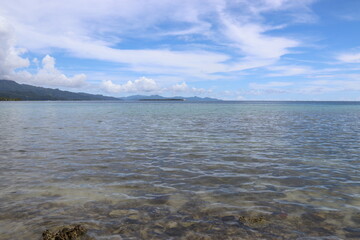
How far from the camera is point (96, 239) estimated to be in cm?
761

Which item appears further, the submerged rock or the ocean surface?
the ocean surface

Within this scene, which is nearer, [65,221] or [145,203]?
[65,221]

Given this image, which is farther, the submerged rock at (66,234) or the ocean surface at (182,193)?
the ocean surface at (182,193)

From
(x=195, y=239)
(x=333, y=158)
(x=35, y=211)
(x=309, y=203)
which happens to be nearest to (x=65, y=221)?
(x=35, y=211)

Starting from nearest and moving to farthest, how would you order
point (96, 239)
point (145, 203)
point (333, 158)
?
point (96, 239) < point (145, 203) < point (333, 158)

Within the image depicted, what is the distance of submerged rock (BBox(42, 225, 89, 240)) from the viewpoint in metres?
7.51

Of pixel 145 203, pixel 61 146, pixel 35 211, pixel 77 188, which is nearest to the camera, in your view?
pixel 35 211

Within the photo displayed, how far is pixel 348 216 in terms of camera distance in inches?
364

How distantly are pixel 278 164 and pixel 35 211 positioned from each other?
1332cm

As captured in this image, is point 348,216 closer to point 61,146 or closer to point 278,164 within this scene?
point 278,164

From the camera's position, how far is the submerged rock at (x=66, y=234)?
24.6 feet

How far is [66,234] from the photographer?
299 inches

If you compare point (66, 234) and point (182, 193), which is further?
point (182, 193)

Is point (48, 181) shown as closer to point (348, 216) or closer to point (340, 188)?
point (348, 216)
